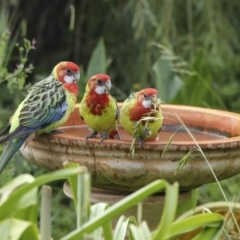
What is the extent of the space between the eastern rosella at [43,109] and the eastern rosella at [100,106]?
6.2 inches

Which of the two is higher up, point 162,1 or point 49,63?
point 162,1

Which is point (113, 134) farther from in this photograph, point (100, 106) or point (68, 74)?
point (68, 74)

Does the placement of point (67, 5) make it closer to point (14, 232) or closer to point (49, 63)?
point (49, 63)

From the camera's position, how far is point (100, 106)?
6.51 feet

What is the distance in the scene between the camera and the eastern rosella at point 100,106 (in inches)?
78.1

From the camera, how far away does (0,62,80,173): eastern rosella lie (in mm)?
2035

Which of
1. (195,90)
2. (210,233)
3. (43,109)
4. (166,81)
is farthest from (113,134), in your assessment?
(166,81)

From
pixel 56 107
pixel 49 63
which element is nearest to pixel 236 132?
pixel 56 107

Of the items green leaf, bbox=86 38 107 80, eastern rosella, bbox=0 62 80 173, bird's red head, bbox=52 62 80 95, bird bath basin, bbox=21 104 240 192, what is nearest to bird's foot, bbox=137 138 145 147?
bird bath basin, bbox=21 104 240 192

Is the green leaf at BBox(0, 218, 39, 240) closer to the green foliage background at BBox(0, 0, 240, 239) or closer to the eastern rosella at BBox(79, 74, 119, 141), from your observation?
the eastern rosella at BBox(79, 74, 119, 141)

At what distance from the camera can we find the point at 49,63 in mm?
4422

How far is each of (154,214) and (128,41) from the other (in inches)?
85.0

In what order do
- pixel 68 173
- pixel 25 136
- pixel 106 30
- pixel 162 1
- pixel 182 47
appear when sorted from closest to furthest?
pixel 68 173 < pixel 25 136 < pixel 162 1 < pixel 182 47 < pixel 106 30

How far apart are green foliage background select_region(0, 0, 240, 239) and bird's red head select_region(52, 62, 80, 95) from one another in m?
0.83
